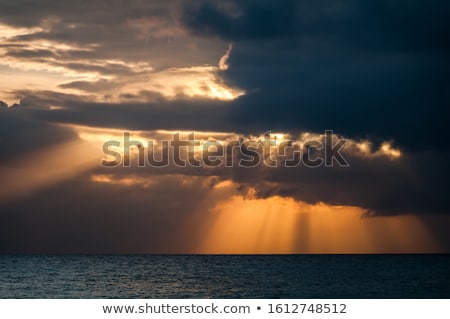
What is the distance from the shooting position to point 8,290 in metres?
101

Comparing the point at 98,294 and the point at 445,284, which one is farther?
the point at 445,284

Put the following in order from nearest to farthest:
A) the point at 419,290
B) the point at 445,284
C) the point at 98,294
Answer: the point at 98,294, the point at 419,290, the point at 445,284

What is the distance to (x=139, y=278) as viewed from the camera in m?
A: 121
